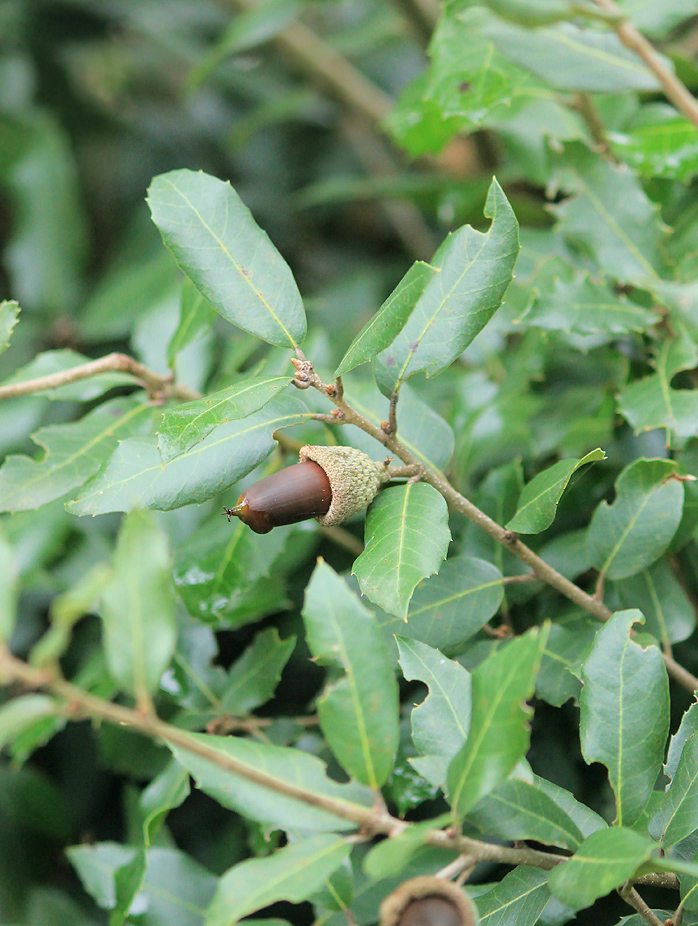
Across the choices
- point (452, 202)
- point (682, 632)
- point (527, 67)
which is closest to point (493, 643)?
point (682, 632)

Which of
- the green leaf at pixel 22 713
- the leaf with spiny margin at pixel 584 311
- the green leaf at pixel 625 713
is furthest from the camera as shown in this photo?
the leaf with spiny margin at pixel 584 311

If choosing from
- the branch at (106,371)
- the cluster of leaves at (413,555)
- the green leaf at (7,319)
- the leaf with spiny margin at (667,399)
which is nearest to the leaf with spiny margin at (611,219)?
the cluster of leaves at (413,555)

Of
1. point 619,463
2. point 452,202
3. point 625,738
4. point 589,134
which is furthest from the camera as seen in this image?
point 452,202

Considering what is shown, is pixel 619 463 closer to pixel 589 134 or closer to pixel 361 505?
pixel 361 505

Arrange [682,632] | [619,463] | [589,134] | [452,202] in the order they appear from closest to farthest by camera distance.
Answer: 1. [682,632]
2. [619,463]
3. [589,134]
4. [452,202]

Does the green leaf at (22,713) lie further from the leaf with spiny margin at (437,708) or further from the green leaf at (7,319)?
the green leaf at (7,319)

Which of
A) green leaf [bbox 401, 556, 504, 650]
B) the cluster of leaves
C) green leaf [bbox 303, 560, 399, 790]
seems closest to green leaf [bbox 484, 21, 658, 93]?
the cluster of leaves

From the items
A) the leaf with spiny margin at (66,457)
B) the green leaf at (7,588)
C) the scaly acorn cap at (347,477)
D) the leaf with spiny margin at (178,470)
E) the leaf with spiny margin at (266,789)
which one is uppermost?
the green leaf at (7,588)
